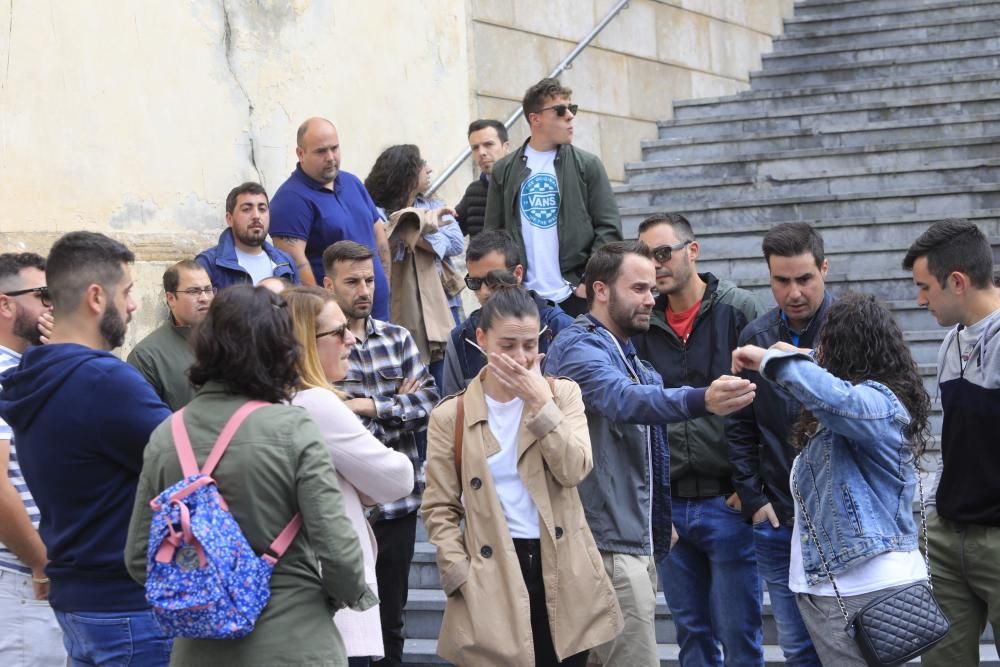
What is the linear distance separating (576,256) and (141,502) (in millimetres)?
4099

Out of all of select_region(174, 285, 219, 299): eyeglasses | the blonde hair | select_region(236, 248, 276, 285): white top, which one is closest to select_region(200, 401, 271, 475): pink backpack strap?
the blonde hair

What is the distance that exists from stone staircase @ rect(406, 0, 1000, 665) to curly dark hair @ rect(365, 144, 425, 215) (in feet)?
6.65

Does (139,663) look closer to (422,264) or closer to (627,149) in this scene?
(422,264)

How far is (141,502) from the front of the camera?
11.6ft

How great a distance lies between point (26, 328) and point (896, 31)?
1005cm

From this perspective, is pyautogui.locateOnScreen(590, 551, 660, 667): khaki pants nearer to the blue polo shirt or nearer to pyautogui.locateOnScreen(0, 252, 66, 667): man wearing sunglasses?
pyautogui.locateOnScreen(0, 252, 66, 667): man wearing sunglasses

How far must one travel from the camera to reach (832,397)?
421 centimetres

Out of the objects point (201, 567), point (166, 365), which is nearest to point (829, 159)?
point (166, 365)

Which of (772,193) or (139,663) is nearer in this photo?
(139,663)

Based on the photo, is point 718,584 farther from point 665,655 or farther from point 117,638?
point 117,638

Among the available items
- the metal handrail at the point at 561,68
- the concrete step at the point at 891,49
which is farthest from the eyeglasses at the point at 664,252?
the concrete step at the point at 891,49

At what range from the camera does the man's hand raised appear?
14.7 feet

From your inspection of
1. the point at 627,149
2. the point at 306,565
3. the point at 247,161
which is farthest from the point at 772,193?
the point at 306,565

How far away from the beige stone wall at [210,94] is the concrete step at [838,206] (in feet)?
5.57
